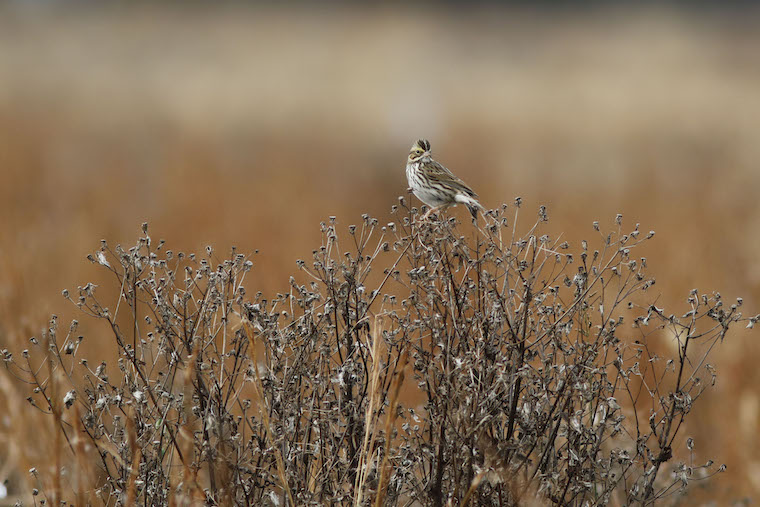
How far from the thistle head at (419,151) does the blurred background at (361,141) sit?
1837 mm

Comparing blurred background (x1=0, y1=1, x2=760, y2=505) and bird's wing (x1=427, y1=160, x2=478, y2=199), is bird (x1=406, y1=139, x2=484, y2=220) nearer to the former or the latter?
bird's wing (x1=427, y1=160, x2=478, y2=199)

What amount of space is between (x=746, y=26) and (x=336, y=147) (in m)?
33.4

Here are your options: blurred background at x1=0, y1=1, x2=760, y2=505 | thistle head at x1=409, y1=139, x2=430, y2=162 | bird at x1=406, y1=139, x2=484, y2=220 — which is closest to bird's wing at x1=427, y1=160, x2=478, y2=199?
bird at x1=406, y1=139, x2=484, y2=220

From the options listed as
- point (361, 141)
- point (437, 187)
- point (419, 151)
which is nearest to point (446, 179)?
point (437, 187)

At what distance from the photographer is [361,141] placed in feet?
61.0

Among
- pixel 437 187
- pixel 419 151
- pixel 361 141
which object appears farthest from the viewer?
pixel 361 141

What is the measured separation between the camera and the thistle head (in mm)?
4449

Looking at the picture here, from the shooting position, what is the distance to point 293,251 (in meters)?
8.48

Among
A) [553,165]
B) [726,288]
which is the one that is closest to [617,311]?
[726,288]

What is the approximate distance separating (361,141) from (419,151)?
14193 mm

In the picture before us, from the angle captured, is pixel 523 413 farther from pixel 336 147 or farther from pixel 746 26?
pixel 746 26

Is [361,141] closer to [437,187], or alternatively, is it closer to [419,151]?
[419,151]

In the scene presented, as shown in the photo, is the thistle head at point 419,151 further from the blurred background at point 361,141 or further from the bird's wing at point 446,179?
the blurred background at point 361,141

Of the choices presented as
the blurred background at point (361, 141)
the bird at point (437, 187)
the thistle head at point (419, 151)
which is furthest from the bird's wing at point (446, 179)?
the blurred background at point (361, 141)
